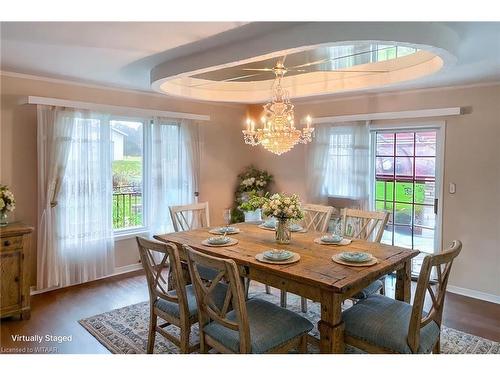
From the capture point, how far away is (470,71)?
10.6ft

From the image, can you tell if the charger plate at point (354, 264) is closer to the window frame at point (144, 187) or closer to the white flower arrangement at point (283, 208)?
the white flower arrangement at point (283, 208)

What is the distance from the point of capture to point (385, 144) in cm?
448

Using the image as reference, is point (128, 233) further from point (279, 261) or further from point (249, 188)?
point (279, 261)

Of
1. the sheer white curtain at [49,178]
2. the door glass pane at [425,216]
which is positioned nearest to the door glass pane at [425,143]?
the door glass pane at [425,216]

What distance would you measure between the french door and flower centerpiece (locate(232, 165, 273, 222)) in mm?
1633

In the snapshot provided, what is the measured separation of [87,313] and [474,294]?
3.92 metres

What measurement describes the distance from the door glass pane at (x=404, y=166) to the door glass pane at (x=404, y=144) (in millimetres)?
60

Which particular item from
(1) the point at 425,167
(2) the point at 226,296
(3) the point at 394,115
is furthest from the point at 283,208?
(1) the point at 425,167

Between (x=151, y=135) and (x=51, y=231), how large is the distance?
161cm

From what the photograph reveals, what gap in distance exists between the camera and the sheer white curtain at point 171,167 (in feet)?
15.0

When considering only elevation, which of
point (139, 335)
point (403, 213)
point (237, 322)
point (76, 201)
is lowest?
point (139, 335)

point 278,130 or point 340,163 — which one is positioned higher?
point 278,130

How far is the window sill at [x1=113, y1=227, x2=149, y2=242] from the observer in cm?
445

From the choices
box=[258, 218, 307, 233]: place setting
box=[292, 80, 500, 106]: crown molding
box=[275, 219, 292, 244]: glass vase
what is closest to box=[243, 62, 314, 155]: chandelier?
box=[275, 219, 292, 244]: glass vase
